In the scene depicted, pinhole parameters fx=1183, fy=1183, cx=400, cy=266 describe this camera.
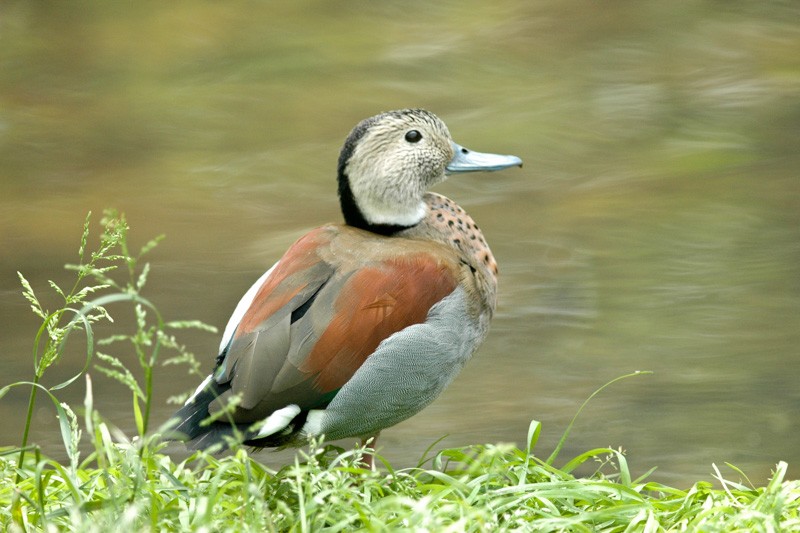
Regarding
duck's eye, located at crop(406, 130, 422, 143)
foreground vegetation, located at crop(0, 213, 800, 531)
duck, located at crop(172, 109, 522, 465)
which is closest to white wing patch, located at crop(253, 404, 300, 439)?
duck, located at crop(172, 109, 522, 465)

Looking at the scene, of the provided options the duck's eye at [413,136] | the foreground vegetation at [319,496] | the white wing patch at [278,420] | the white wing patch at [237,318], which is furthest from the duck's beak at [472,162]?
the white wing patch at [278,420]

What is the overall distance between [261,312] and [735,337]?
109 inches

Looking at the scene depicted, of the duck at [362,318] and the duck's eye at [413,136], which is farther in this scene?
the duck's eye at [413,136]

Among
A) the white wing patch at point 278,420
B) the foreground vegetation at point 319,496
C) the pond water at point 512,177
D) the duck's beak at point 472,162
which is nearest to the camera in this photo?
the foreground vegetation at point 319,496

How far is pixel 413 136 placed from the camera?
13.2 ft

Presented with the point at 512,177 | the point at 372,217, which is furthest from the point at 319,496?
the point at 512,177

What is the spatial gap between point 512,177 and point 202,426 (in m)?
4.17

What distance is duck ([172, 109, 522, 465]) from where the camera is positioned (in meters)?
3.41

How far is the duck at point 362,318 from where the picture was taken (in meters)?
3.41

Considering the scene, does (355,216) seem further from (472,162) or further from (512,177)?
(512,177)

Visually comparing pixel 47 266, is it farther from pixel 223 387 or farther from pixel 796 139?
pixel 796 139

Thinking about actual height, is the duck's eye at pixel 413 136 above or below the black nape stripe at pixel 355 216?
above

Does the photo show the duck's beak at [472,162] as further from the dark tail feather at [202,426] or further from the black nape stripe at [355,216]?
the dark tail feather at [202,426]

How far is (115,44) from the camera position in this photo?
8.98 meters
